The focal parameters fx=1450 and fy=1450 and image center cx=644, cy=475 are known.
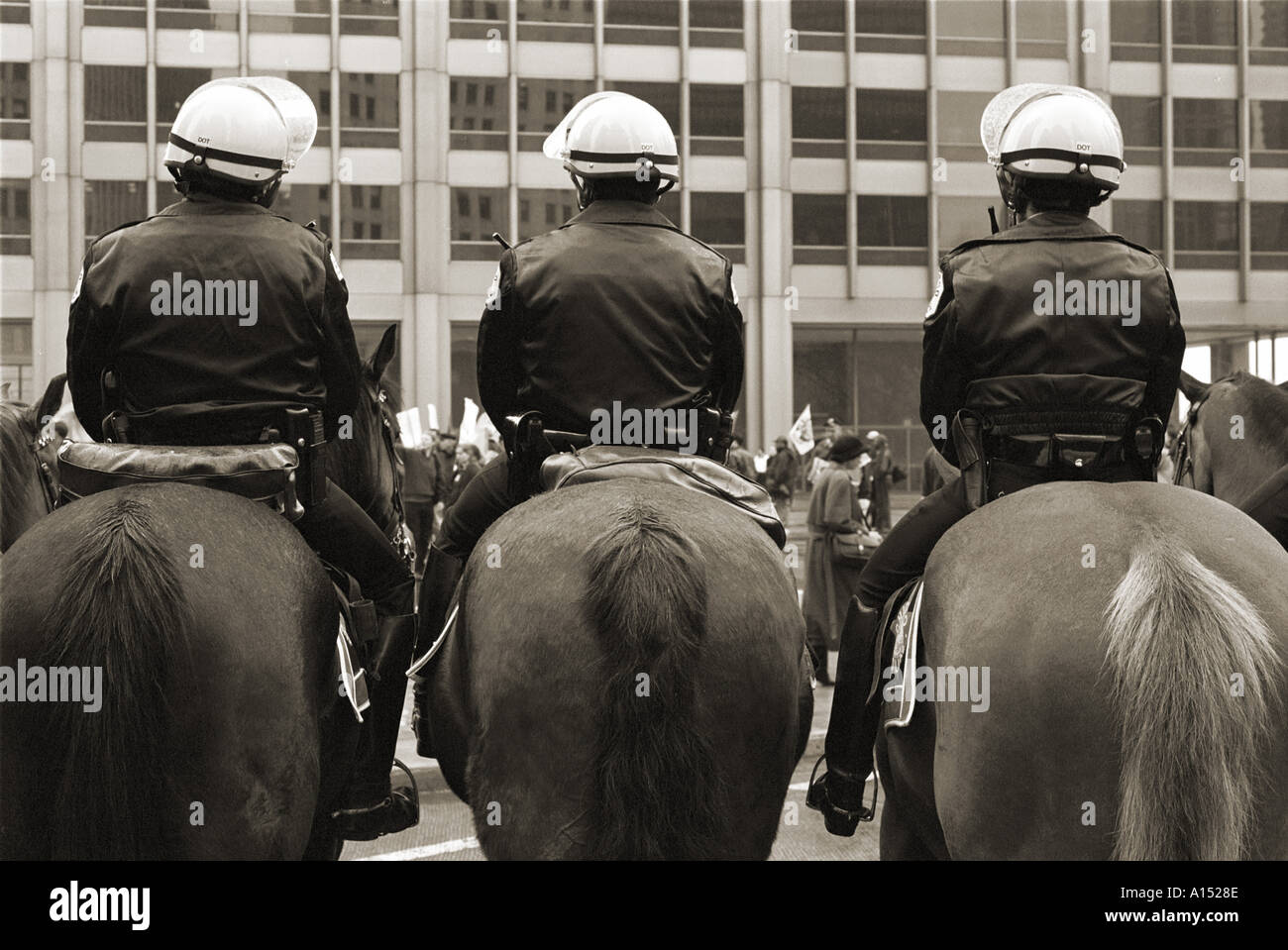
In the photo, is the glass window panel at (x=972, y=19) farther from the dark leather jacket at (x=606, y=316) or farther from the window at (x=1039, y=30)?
A: the dark leather jacket at (x=606, y=316)

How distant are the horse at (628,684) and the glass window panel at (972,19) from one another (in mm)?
42025

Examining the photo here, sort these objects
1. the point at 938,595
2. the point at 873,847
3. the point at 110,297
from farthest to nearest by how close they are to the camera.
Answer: the point at 873,847 < the point at 110,297 < the point at 938,595

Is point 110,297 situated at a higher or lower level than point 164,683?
higher

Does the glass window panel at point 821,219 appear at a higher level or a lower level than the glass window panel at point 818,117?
lower

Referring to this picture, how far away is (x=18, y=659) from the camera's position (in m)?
3.41

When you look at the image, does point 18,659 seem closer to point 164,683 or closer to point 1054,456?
point 164,683

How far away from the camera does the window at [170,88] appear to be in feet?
133

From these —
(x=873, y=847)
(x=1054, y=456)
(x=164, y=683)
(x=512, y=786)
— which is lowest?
(x=873, y=847)

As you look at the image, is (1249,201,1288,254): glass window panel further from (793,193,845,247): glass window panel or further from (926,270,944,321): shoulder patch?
(926,270,944,321): shoulder patch

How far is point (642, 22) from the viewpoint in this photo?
138 ft

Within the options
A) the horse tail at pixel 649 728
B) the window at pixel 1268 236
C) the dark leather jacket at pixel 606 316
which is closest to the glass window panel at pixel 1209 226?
the window at pixel 1268 236

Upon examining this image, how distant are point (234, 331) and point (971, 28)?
1652 inches
